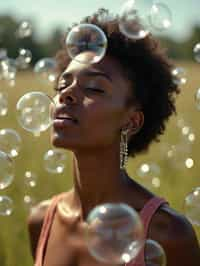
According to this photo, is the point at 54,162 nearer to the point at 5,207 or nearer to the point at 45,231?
the point at 5,207

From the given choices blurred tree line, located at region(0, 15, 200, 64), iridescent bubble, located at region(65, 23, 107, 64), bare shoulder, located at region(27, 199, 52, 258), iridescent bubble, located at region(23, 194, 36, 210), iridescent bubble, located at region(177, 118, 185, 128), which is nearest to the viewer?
iridescent bubble, located at region(65, 23, 107, 64)

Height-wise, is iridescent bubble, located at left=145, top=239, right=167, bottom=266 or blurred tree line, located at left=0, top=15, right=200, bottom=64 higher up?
iridescent bubble, located at left=145, top=239, right=167, bottom=266

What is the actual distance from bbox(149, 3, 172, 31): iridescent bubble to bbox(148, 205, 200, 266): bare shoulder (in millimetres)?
1328

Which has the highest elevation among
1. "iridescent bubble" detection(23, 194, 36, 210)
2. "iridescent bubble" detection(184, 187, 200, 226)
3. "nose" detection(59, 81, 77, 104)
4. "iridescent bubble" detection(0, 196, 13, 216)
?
"nose" detection(59, 81, 77, 104)

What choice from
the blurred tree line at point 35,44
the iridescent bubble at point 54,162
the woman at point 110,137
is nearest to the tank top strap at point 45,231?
the woman at point 110,137

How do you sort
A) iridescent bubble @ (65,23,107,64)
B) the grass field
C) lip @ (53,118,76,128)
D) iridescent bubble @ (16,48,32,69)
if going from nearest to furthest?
lip @ (53,118,76,128) < iridescent bubble @ (65,23,107,64) < the grass field < iridescent bubble @ (16,48,32,69)

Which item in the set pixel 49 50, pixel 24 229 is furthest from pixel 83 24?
pixel 49 50

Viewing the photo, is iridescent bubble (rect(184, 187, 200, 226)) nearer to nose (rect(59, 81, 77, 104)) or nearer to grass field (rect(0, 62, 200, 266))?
nose (rect(59, 81, 77, 104))

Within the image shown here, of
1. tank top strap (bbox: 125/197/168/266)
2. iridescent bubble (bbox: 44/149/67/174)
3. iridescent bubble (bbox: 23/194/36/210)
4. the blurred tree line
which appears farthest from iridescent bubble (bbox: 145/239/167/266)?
the blurred tree line

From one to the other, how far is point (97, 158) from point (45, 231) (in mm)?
421

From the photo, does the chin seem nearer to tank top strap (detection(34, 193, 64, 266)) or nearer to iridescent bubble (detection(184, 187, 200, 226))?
Result: tank top strap (detection(34, 193, 64, 266))

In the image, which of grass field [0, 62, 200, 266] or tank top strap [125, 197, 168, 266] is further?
grass field [0, 62, 200, 266]

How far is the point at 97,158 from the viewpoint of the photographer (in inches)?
141

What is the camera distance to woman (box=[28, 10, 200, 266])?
344 centimetres
